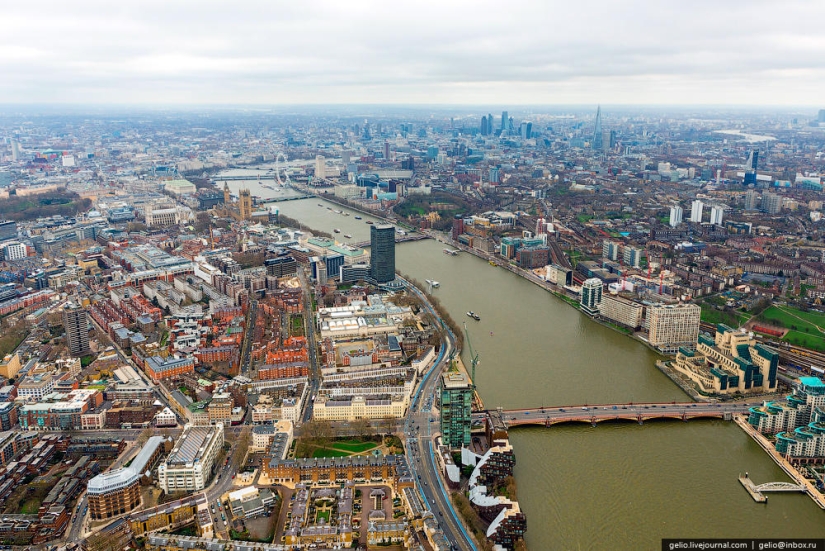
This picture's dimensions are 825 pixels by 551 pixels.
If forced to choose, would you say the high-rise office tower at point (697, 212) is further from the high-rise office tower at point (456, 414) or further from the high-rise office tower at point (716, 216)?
the high-rise office tower at point (456, 414)

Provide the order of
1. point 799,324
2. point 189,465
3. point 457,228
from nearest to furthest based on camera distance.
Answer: point 189,465 < point 799,324 < point 457,228

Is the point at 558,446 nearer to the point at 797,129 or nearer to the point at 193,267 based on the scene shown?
the point at 193,267

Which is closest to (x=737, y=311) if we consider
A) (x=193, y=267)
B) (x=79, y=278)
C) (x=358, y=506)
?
(x=358, y=506)

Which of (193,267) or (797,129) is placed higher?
(797,129)

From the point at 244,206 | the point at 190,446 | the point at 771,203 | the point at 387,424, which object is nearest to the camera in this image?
the point at 190,446

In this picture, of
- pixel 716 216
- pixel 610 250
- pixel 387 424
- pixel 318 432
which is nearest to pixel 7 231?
pixel 318 432

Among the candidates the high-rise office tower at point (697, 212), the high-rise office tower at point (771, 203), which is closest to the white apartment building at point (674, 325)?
the high-rise office tower at point (697, 212)

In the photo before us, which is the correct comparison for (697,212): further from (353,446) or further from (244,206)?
(353,446)

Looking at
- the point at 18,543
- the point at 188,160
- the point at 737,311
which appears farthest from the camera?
the point at 188,160
